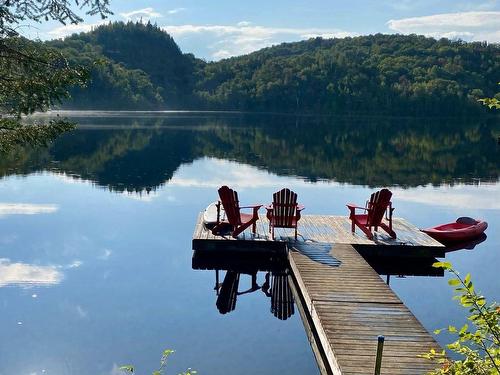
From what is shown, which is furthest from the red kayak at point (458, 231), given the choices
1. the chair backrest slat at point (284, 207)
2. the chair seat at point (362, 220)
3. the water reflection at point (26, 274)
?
the water reflection at point (26, 274)

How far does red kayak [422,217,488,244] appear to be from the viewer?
17156mm

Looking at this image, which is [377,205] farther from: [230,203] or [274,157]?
[274,157]

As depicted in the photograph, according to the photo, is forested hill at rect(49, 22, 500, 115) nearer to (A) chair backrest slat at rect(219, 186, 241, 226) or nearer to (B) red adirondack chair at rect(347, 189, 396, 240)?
(B) red adirondack chair at rect(347, 189, 396, 240)

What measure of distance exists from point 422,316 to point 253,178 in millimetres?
22982

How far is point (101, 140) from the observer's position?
178 feet

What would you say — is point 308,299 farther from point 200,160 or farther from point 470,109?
point 470,109

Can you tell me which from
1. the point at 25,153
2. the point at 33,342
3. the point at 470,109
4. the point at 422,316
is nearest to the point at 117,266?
the point at 33,342

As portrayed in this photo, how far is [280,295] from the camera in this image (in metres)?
12.4

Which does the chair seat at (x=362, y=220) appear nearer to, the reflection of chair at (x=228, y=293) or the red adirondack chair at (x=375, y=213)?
the red adirondack chair at (x=375, y=213)

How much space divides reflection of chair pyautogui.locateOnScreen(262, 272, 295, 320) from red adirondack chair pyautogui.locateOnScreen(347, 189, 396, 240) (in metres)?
2.89

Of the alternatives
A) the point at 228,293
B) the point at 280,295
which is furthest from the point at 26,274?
the point at 280,295

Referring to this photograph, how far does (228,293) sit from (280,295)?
1262 millimetres

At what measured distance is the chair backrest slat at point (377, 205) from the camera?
Result: 1412 cm

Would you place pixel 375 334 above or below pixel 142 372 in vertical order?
above
